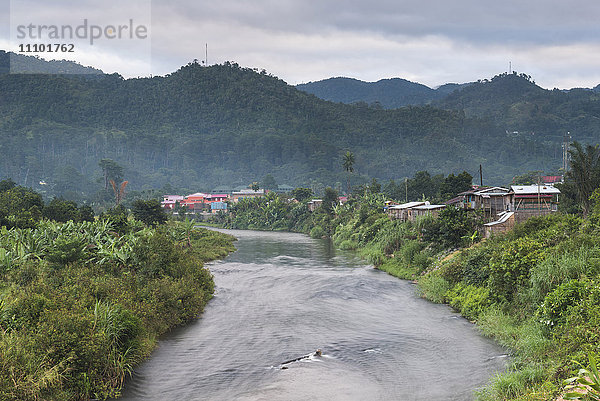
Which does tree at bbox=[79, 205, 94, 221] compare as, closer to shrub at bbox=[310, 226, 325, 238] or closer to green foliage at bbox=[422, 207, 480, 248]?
green foliage at bbox=[422, 207, 480, 248]

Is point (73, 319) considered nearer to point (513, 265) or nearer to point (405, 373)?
point (405, 373)

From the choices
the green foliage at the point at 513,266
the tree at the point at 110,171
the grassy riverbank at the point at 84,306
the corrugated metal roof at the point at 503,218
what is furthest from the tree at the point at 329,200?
the tree at the point at 110,171

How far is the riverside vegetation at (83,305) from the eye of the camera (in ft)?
47.3

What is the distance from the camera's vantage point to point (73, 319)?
16.0 metres

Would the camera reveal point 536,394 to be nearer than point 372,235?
Yes

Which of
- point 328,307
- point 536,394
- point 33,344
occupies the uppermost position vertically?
point 33,344

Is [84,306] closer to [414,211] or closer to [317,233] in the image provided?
[414,211]

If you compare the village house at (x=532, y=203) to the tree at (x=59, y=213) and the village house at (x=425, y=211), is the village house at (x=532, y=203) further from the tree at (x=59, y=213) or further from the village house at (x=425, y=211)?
the tree at (x=59, y=213)

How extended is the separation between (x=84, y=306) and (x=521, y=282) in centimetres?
1936

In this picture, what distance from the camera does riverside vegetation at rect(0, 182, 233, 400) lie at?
47.3 ft

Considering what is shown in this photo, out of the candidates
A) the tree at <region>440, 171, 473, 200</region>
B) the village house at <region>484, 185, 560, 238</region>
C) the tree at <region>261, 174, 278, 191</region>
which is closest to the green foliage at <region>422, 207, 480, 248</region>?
the village house at <region>484, 185, 560, 238</region>

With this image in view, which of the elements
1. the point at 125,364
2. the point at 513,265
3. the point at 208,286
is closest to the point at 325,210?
the point at 208,286

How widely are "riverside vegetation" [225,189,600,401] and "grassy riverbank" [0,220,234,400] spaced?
12.4 meters

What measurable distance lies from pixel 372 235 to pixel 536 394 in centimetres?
4649
